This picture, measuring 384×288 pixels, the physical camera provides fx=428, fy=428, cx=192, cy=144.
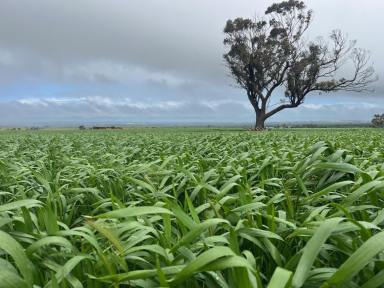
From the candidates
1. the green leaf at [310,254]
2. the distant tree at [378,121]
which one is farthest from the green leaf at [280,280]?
the distant tree at [378,121]

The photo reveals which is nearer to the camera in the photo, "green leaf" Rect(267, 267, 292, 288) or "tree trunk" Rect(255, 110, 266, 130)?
"green leaf" Rect(267, 267, 292, 288)

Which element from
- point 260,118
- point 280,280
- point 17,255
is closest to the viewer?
Result: point 280,280

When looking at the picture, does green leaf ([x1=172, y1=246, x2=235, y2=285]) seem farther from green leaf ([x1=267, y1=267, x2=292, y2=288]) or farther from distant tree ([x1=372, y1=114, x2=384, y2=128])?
distant tree ([x1=372, y1=114, x2=384, y2=128])

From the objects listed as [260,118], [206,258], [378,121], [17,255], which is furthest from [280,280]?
[378,121]

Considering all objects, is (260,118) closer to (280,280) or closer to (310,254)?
(310,254)

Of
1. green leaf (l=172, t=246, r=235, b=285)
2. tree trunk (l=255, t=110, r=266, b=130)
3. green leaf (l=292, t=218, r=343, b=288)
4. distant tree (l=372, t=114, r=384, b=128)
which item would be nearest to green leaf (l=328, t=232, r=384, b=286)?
green leaf (l=292, t=218, r=343, b=288)

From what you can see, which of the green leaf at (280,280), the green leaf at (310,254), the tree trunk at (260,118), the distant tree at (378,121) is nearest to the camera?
the green leaf at (280,280)

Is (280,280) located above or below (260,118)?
below

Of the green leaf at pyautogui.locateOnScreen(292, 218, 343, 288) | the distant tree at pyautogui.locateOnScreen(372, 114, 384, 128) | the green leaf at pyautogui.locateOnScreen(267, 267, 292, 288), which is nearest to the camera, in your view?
the green leaf at pyautogui.locateOnScreen(267, 267, 292, 288)

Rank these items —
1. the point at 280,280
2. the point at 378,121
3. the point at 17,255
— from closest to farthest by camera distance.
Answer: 1. the point at 280,280
2. the point at 17,255
3. the point at 378,121

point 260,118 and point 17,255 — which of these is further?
point 260,118

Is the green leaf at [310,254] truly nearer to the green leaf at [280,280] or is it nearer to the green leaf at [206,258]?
the green leaf at [280,280]

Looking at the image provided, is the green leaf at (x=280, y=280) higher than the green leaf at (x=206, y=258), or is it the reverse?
the green leaf at (x=206, y=258)

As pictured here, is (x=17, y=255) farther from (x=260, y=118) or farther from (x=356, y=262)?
(x=260, y=118)
